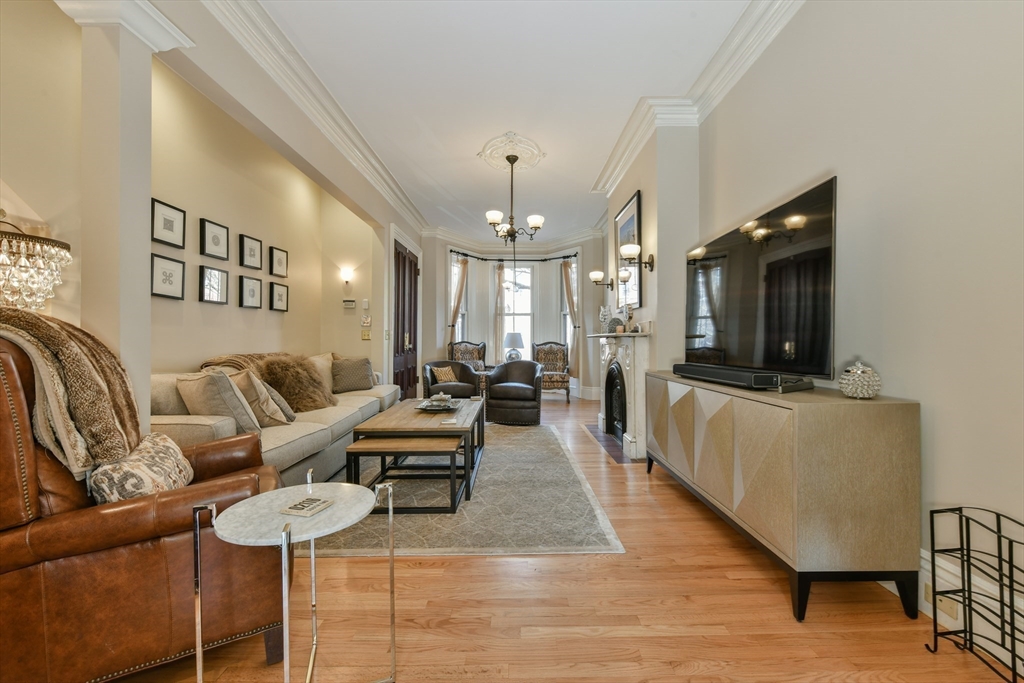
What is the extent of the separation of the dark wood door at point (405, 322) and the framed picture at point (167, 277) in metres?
2.73

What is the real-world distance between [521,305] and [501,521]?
6.74 metres

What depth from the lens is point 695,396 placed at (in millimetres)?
2604

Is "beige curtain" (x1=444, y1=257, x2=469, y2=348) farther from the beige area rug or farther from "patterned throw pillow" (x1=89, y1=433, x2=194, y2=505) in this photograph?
"patterned throw pillow" (x1=89, y1=433, x2=194, y2=505)

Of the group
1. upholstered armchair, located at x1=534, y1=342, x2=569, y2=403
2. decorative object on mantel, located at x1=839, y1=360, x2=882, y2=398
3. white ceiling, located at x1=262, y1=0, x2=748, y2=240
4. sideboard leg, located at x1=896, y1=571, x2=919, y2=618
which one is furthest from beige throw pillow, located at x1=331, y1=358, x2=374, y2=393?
sideboard leg, located at x1=896, y1=571, x2=919, y2=618

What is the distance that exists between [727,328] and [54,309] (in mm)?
3714

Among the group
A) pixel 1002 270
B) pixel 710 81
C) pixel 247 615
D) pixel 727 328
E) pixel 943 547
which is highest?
pixel 710 81

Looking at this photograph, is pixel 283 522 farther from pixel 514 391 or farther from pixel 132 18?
pixel 514 391

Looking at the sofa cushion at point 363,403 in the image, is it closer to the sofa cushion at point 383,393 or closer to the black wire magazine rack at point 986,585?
the sofa cushion at point 383,393

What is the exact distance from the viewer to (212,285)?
371 cm

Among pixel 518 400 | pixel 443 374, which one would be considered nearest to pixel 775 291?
pixel 518 400

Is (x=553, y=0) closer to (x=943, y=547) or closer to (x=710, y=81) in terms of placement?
(x=710, y=81)

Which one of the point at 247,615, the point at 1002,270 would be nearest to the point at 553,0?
the point at 1002,270

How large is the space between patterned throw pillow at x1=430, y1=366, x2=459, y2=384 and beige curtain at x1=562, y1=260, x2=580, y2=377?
2.91m

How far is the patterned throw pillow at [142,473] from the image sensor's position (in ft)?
4.50
